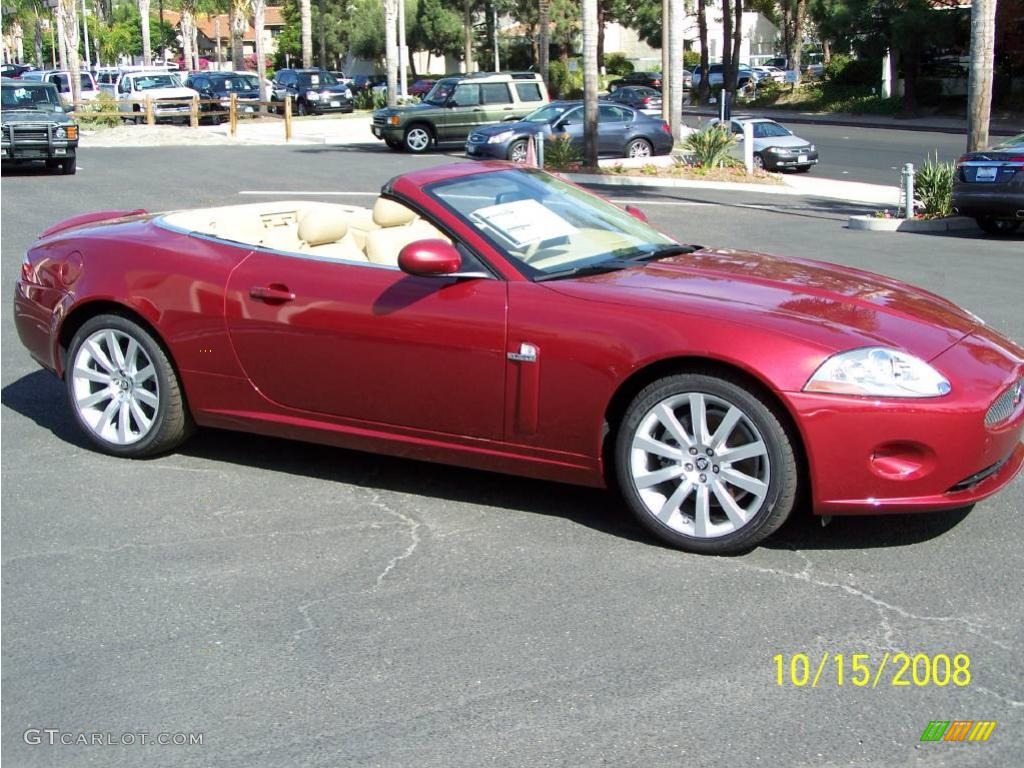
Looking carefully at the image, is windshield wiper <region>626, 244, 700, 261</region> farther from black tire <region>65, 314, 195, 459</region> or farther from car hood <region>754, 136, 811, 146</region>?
car hood <region>754, 136, 811, 146</region>

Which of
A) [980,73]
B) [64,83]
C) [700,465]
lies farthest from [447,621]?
[64,83]

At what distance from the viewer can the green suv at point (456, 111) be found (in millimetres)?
31359

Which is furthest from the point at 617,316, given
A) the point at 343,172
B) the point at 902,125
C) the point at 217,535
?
the point at 902,125

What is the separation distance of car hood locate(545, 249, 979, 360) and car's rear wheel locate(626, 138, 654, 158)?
896 inches

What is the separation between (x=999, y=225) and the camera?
16391 mm

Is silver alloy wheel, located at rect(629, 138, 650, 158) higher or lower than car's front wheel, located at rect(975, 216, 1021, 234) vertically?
higher

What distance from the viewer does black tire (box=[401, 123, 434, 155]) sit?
3136 cm

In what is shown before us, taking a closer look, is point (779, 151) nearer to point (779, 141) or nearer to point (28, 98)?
point (779, 141)

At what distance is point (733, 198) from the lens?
2089 centimetres

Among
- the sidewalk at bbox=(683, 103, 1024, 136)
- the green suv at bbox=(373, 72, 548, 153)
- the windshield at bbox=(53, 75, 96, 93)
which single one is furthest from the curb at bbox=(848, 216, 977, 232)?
the windshield at bbox=(53, 75, 96, 93)

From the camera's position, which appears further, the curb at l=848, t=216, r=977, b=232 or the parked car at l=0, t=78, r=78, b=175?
the parked car at l=0, t=78, r=78, b=175

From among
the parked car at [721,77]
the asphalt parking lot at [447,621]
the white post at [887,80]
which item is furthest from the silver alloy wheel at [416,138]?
the parked car at [721,77]

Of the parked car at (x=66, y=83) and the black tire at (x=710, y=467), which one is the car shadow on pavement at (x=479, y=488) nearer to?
the black tire at (x=710, y=467)

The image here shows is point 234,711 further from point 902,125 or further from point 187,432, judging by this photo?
point 902,125
